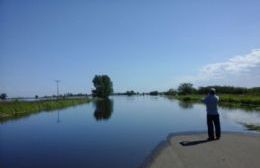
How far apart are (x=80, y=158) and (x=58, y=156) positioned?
5.13ft

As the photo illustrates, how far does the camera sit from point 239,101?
63.4 meters

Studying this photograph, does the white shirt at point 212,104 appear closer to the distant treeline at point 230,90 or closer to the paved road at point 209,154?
the paved road at point 209,154

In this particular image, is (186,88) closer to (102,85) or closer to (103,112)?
(102,85)

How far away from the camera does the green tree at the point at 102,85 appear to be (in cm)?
14488

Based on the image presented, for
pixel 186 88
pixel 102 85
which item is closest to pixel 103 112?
pixel 102 85

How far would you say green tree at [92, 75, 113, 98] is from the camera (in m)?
145

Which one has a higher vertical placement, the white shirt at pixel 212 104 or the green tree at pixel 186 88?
the green tree at pixel 186 88

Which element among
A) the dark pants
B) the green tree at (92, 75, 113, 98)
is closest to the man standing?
the dark pants

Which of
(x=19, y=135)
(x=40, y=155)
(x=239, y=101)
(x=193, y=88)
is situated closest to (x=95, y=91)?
(x=193, y=88)

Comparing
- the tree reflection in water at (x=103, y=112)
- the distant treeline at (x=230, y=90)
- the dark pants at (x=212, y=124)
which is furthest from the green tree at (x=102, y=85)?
the dark pants at (x=212, y=124)

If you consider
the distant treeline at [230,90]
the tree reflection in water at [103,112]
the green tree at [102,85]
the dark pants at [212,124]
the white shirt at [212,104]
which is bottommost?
the tree reflection in water at [103,112]

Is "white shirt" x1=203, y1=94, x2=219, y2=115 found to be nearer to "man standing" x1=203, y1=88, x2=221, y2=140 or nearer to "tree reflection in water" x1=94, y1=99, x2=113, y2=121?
"man standing" x1=203, y1=88, x2=221, y2=140

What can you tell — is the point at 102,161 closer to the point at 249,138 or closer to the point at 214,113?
the point at 214,113

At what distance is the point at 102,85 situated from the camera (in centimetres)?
14462
